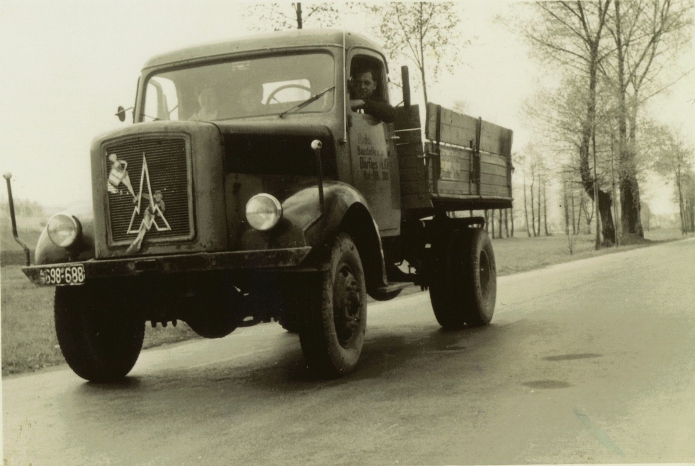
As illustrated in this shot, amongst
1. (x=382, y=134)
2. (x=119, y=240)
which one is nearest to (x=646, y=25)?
(x=382, y=134)

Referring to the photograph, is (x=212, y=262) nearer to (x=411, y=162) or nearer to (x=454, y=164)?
(x=411, y=162)

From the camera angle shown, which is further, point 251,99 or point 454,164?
point 454,164

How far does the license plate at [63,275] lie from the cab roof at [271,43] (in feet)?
7.38

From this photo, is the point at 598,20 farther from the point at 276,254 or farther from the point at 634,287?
the point at 276,254

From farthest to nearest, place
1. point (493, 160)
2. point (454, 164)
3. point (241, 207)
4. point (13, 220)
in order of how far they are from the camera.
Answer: point (493, 160), point (454, 164), point (13, 220), point (241, 207)

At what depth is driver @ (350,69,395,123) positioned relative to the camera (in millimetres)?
7038

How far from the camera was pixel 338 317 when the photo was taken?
6.13 metres

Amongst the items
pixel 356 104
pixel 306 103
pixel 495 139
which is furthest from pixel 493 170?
pixel 306 103

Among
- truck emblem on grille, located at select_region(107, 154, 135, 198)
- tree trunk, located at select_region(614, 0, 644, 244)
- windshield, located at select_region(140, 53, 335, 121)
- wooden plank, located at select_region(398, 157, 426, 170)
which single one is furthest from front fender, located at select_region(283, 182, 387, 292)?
tree trunk, located at select_region(614, 0, 644, 244)

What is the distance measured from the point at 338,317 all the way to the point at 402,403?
1066mm

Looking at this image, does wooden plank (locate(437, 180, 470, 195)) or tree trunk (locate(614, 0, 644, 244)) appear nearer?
wooden plank (locate(437, 180, 470, 195))

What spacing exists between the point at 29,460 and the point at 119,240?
1759 mm

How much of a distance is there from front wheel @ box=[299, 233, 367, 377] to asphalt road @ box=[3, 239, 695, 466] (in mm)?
177

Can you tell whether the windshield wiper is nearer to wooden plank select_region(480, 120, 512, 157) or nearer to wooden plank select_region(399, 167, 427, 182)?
wooden plank select_region(399, 167, 427, 182)
